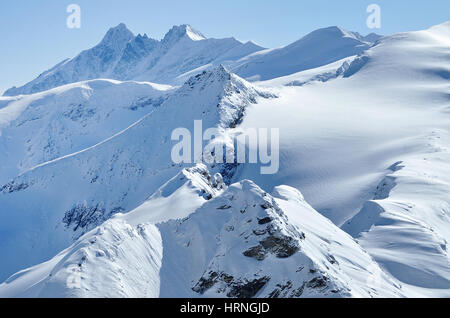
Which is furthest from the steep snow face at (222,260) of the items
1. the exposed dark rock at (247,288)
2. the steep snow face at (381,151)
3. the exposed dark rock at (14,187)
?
the exposed dark rock at (14,187)

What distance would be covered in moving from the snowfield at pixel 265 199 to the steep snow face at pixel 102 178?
1.03 feet

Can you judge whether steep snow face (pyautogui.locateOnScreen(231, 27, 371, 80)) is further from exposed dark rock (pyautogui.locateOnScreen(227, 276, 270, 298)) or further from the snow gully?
exposed dark rock (pyautogui.locateOnScreen(227, 276, 270, 298))

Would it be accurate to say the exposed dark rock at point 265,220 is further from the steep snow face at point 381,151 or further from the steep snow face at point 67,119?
the steep snow face at point 67,119

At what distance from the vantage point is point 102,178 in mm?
82000

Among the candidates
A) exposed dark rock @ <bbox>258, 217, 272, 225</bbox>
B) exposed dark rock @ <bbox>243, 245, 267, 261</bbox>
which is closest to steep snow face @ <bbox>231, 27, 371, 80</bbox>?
exposed dark rock @ <bbox>258, 217, 272, 225</bbox>

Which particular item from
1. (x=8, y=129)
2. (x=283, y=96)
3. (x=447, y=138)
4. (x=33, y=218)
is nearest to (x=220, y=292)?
(x=447, y=138)

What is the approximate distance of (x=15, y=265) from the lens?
71.4 metres

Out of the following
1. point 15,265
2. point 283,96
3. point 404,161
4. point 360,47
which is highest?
point 360,47

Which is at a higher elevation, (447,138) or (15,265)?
(447,138)

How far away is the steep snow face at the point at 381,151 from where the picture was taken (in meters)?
34.9

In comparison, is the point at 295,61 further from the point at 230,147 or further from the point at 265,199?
the point at 265,199
